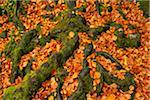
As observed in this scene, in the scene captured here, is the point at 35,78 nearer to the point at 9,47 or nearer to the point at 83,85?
the point at 83,85

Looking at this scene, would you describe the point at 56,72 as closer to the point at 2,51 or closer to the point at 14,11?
the point at 2,51

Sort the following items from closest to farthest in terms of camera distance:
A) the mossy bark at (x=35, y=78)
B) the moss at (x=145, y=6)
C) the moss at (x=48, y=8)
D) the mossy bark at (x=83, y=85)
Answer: the mossy bark at (x=83, y=85)
the mossy bark at (x=35, y=78)
the moss at (x=48, y=8)
the moss at (x=145, y=6)

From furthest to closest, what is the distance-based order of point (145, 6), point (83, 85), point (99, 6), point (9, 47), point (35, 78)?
1. point (145, 6)
2. point (99, 6)
3. point (9, 47)
4. point (35, 78)
5. point (83, 85)

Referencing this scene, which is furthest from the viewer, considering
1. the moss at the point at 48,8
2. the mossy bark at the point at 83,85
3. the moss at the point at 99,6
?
the moss at the point at 48,8

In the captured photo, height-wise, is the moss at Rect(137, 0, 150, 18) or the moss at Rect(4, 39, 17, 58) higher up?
the moss at Rect(137, 0, 150, 18)

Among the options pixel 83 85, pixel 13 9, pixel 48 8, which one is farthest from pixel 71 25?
pixel 13 9

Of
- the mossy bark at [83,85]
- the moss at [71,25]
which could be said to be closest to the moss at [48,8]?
the moss at [71,25]

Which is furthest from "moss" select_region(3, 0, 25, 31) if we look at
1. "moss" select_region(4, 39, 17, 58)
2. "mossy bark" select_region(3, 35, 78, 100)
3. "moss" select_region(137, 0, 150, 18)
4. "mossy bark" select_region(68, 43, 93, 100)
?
"moss" select_region(137, 0, 150, 18)

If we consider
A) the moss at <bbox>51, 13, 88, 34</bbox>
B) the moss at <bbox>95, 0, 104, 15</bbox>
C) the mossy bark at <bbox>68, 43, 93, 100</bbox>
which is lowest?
the mossy bark at <bbox>68, 43, 93, 100</bbox>

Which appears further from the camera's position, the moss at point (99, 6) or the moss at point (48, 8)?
the moss at point (48, 8)

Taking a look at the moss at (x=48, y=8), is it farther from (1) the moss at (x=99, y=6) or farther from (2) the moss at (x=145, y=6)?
(2) the moss at (x=145, y=6)

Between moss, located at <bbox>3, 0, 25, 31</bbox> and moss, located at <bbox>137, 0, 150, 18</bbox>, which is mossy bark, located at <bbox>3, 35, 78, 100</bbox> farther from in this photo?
moss, located at <bbox>137, 0, 150, 18</bbox>
